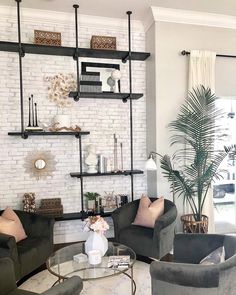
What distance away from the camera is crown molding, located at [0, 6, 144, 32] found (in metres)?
3.93

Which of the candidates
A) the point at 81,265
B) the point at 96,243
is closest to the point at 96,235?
the point at 96,243

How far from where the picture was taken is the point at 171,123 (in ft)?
13.8

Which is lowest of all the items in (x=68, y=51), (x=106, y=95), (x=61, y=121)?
(x=61, y=121)

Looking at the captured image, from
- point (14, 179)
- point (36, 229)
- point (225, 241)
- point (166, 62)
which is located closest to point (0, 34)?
point (14, 179)

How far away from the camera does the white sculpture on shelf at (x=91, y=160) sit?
417 cm

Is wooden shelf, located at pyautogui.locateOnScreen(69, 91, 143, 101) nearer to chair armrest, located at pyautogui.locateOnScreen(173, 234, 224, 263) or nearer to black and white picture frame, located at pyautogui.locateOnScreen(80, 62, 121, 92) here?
black and white picture frame, located at pyautogui.locateOnScreen(80, 62, 121, 92)

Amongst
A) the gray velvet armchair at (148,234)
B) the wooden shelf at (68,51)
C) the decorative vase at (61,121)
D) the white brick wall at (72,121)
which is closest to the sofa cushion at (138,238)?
the gray velvet armchair at (148,234)

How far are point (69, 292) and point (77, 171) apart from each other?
8.33 feet

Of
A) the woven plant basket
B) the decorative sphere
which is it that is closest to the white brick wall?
the decorative sphere

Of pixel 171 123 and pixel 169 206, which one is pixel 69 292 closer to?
pixel 169 206

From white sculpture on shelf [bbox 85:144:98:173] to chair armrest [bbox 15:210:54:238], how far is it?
1.02m

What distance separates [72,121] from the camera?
13.9ft

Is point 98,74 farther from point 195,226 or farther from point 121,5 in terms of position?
point 195,226

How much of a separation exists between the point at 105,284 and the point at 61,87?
8.68 ft
